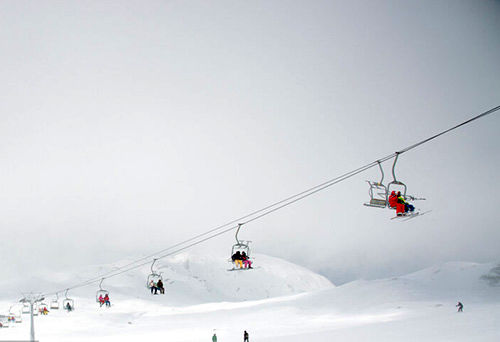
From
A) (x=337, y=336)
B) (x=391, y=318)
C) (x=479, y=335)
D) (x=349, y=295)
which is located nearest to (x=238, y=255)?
(x=479, y=335)

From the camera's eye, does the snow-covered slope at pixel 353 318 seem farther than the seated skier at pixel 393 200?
Yes

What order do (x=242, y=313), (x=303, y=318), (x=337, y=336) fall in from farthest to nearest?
(x=242, y=313) < (x=303, y=318) < (x=337, y=336)

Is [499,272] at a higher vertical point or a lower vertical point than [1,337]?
higher

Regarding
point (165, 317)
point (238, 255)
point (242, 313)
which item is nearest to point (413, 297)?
point (242, 313)

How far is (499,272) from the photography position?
11350 centimetres

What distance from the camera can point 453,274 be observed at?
122875 mm

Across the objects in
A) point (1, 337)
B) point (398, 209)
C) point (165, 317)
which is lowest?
point (1, 337)

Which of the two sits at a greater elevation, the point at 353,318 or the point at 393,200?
the point at 393,200

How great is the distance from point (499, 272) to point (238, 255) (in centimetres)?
11077

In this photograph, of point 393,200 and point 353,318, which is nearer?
point 393,200

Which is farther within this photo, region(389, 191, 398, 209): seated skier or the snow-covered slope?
the snow-covered slope

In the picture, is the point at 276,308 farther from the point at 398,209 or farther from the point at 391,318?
the point at 398,209

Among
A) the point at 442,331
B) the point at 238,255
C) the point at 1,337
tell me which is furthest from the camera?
the point at 442,331

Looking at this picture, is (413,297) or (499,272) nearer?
(413,297)
